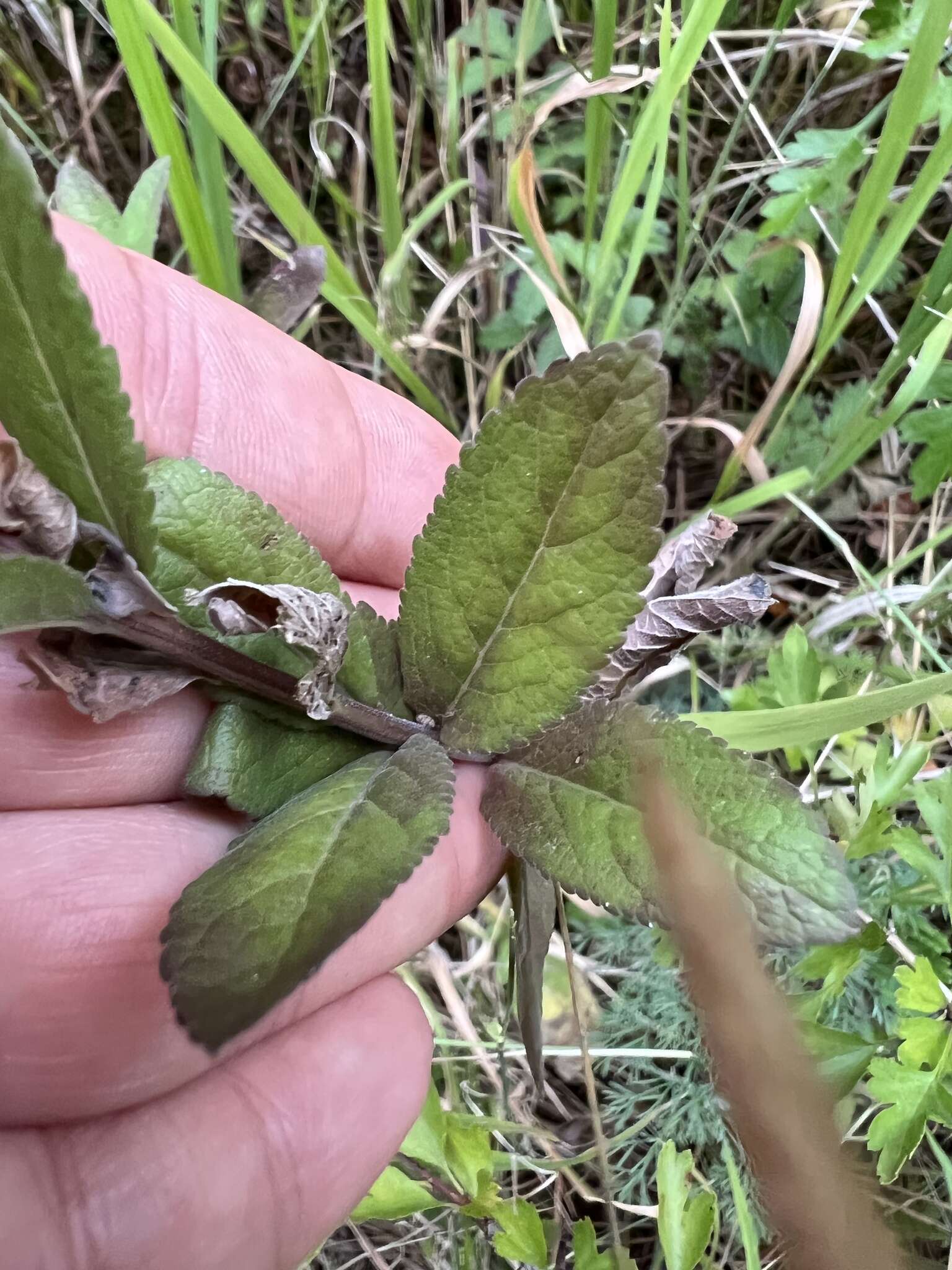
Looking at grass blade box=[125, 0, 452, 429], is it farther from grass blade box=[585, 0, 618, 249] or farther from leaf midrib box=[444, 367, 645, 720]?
leaf midrib box=[444, 367, 645, 720]

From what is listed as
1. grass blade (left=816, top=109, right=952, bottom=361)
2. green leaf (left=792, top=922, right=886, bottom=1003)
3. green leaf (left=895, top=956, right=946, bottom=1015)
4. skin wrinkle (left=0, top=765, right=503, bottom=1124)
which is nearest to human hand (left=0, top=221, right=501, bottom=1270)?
skin wrinkle (left=0, top=765, right=503, bottom=1124)

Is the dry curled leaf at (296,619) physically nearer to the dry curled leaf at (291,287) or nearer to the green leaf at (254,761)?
the green leaf at (254,761)

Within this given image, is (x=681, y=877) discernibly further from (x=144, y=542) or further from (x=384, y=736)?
(x=384, y=736)

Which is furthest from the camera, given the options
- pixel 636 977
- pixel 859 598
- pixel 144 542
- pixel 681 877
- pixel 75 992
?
pixel 859 598

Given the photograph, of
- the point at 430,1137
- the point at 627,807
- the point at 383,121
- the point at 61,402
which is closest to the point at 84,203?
the point at 383,121

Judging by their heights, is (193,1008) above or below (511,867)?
above

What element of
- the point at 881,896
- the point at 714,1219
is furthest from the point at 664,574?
the point at 714,1219
